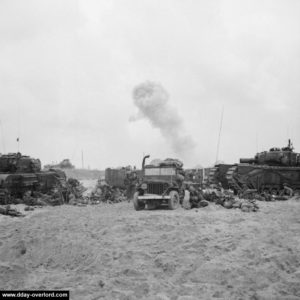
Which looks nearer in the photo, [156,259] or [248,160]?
[156,259]

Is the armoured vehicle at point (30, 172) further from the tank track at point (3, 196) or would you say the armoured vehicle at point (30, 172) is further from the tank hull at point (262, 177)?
the tank hull at point (262, 177)

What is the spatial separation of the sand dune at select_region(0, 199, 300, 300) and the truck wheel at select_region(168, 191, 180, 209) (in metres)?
4.62

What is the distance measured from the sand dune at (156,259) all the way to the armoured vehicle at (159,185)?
497cm

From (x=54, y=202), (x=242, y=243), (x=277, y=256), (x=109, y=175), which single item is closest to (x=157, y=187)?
(x=54, y=202)

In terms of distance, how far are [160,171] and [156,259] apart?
31.9ft

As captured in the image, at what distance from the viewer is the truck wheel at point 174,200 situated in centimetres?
1681

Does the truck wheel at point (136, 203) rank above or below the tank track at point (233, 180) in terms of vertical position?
below

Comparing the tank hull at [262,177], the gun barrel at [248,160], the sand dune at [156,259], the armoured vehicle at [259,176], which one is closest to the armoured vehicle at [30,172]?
the armoured vehicle at [259,176]

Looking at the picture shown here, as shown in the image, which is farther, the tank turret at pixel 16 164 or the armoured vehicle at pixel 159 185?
the tank turret at pixel 16 164

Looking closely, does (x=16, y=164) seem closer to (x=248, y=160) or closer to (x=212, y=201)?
(x=212, y=201)

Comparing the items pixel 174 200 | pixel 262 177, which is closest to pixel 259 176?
pixel 262 177

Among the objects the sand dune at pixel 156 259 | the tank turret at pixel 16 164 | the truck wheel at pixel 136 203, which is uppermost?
the tank turret at pixel 16 164

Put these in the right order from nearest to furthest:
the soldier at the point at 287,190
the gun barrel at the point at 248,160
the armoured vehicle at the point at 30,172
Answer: the armoured vehicle at the point at 30,172 → the soldier at the point at 287,190 → the gun barrel at the point at 248,160

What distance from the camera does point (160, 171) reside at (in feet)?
58.7
